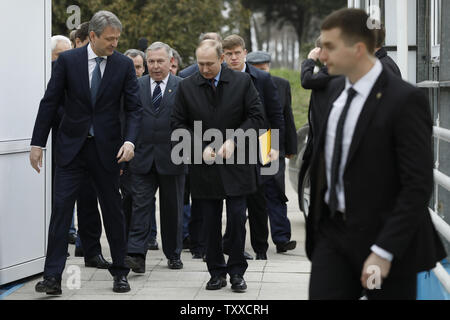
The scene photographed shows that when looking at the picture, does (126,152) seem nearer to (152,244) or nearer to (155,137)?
(155,137)

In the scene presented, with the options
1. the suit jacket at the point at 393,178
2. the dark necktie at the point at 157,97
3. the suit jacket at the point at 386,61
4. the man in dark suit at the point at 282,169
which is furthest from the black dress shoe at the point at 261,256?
the suit jacket at the point at 393,178

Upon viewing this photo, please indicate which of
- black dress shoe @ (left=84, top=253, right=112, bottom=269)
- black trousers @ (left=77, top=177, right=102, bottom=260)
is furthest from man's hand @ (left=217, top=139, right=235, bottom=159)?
black dress shoe @ (left=84, top=253, right=112, bottom=269)

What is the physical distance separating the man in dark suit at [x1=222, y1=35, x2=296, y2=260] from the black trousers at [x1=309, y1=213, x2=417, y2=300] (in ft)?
12.4

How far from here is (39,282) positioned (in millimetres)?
6773

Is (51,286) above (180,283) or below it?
above

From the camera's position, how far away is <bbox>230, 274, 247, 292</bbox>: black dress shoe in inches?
269

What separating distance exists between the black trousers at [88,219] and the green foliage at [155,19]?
1731cm

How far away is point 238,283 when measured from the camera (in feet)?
22.4

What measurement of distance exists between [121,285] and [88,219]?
1117 mm

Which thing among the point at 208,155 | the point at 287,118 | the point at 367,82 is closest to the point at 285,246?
the point at 287,118

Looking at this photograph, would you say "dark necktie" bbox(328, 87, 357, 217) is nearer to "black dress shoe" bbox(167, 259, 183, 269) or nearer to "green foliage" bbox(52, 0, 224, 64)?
"black dress shoe" bbox(167, 259, 183, 269)

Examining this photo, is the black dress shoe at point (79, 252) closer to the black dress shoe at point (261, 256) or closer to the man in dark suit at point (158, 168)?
the man in dark suit at point (158, 168)

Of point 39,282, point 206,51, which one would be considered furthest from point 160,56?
point 39,282

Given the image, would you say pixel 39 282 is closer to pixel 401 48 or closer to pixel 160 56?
pixel 160 56
